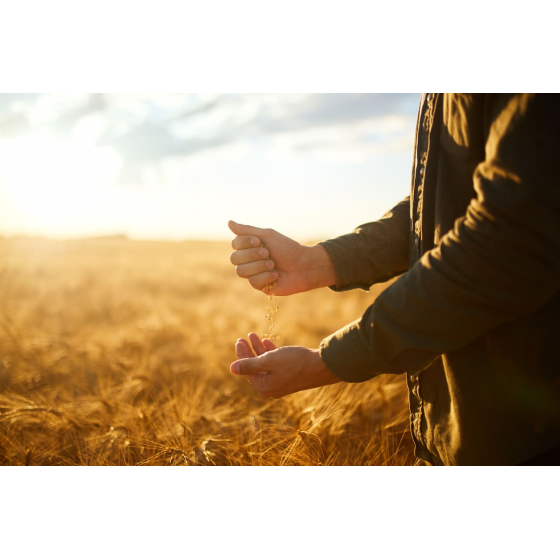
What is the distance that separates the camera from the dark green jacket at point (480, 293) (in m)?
0.70

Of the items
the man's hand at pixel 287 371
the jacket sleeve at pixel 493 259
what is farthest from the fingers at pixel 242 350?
the jacket sleeve at pixel 493 259

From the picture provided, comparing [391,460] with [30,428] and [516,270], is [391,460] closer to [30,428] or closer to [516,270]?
[516,270]

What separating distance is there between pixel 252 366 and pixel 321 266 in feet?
1.29

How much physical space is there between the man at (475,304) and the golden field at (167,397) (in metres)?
0.57

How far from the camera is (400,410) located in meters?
2.00

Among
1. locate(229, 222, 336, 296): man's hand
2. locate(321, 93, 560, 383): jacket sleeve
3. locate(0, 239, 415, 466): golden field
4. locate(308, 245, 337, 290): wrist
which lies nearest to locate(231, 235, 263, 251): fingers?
locate(229, 222, 336, 296): man's hand

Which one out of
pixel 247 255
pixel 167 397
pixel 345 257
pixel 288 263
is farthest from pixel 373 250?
pixel 167 397

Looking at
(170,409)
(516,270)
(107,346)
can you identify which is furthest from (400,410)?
(107,346)

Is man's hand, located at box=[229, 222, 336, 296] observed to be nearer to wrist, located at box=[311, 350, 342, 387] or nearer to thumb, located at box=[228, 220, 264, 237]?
thumb, located at box=[228, 220, 264, 237]

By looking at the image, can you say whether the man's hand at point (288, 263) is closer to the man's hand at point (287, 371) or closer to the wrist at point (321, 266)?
the wrist at point (321, 266)

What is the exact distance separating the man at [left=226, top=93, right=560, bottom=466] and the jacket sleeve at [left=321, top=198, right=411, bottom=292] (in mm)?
214

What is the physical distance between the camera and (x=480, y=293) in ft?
2.46

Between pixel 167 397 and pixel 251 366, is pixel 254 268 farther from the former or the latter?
pixel 167 397
